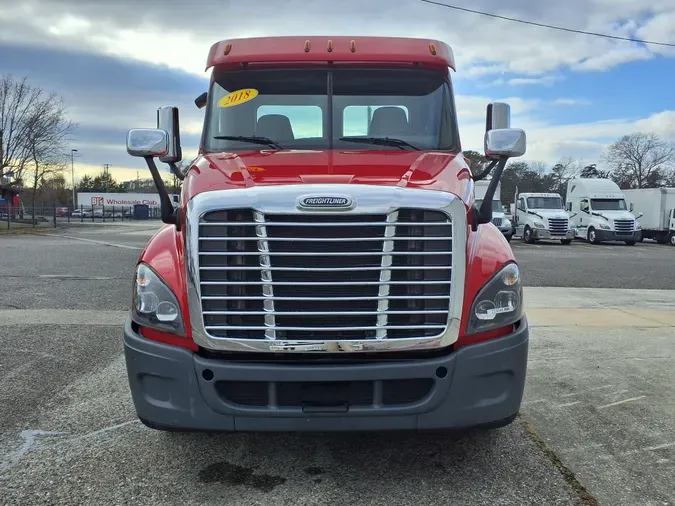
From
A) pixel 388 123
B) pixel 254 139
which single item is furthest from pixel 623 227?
pixel 254 139

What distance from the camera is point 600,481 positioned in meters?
3.24

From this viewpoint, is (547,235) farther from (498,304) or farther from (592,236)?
A: (498,304)

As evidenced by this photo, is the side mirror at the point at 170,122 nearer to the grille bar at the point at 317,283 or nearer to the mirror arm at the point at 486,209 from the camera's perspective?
the grille bar at the point at 317,283

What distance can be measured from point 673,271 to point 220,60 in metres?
14.3

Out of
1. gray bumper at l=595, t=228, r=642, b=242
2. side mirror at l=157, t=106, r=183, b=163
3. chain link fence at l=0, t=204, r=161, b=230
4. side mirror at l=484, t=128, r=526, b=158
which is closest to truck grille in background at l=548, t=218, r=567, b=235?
gray bumper at l=595, t=228, r=642, b=242

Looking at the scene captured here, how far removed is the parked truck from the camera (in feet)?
99.4

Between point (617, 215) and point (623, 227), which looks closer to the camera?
point (623, 227)

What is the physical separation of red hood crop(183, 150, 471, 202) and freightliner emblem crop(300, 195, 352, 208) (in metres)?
0.21

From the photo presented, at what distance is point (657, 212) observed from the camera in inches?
1215

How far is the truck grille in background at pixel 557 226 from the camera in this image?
86.1 ft

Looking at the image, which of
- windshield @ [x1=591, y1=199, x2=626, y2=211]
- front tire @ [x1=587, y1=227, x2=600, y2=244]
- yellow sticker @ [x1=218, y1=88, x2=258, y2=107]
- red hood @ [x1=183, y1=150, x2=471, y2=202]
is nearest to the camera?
red hood @ [x1=183, y1=150, x2=471, y2=202]

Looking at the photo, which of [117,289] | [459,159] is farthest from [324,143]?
[117,289]

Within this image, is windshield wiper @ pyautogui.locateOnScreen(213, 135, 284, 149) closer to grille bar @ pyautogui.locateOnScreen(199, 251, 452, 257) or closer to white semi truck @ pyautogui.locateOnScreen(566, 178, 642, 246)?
grille bar @ pyautogui.locateOnScreen(199, 251, 452, 257)

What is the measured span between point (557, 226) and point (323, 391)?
25.5m
